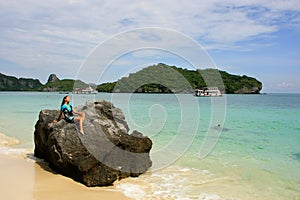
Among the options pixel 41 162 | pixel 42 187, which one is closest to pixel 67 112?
pixel 41 162

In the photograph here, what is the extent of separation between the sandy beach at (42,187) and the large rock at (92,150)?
0.95 feet

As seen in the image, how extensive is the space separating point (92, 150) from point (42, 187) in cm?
150

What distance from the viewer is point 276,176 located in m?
9.73

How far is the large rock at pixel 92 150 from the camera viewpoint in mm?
7539

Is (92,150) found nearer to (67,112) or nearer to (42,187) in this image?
(42,187)

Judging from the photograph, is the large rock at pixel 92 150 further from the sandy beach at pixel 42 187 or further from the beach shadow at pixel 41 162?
the sandy beach at pixel 42 187

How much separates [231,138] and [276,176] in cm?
797

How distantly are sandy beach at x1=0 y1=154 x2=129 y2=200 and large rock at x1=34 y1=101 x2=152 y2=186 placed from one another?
0.95ft

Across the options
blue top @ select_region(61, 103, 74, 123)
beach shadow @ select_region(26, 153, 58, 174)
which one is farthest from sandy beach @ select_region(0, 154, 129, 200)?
blue top @ select_region(61, 103, 74, 123)

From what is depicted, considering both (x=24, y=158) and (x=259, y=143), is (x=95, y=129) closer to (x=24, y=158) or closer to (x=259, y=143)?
(x=24, y=158)

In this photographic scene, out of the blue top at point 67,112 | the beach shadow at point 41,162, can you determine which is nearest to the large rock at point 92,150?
the beach shadow at point 41,162

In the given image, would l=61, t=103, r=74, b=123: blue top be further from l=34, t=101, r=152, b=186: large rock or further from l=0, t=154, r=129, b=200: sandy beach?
l=0, t=154, r=129, b=200: sandy beach

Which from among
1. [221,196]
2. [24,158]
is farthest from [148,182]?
[24,158]

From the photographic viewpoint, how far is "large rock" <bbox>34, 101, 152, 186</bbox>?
7.54m
